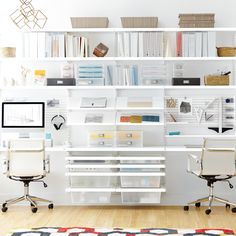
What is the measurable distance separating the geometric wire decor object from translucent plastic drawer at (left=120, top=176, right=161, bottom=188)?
2.07 meters

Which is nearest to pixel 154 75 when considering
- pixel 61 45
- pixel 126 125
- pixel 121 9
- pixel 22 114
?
pixel 126 125

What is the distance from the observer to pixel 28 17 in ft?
23.1

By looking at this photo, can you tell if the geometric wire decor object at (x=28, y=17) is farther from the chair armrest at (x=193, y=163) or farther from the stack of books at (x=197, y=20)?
the chair armrest at (x=193, y=163)

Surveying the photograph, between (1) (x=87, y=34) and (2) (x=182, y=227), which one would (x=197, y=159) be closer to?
(2) (x=182, y=227)

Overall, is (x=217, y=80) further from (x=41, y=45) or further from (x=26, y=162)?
(x=26, y=162)

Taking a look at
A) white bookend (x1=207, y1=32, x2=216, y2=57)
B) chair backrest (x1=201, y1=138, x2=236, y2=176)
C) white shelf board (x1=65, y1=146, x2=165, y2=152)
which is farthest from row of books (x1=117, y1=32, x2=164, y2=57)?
chair backrest (x1=201, y1=138, x2=236, y2=176)

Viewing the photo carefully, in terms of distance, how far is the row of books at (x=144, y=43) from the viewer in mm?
6746

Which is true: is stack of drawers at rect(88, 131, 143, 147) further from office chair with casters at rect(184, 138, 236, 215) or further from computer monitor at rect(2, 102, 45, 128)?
computer monitor at rect(2, 102, 45, 128)

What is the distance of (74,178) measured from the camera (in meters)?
6.79

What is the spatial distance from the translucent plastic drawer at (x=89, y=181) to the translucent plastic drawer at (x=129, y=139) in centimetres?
43

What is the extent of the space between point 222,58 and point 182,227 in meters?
2.09

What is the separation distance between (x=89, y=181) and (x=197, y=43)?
1992 mm

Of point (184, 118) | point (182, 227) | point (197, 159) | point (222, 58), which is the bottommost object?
point (182, 227)

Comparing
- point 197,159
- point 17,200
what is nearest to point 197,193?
point 197,159
